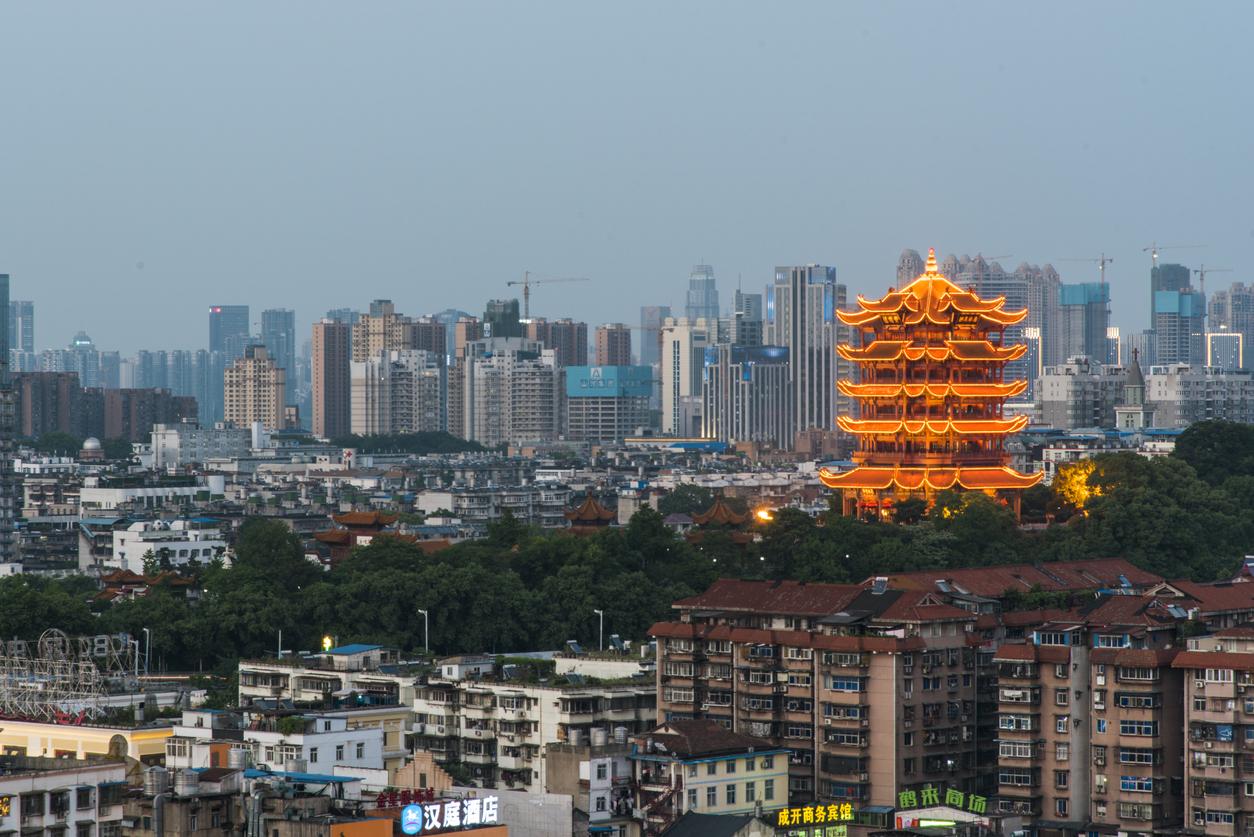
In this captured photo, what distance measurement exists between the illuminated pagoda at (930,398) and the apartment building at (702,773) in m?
39.0

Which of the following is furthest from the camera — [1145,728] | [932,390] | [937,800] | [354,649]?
[932,390]

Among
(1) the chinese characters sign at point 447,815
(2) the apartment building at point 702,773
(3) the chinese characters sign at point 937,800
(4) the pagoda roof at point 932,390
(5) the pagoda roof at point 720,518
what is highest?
(4) the pagoda roof at point 932,390

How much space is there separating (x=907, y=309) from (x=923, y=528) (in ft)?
38.2

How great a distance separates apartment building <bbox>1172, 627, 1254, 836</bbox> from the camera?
4259 centimetres

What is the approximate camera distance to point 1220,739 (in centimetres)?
4281

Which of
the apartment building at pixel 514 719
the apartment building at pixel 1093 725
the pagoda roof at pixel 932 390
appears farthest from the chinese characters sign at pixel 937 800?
the pagoda roof at pixel 932 390

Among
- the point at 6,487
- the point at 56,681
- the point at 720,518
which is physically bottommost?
the point at 56,681

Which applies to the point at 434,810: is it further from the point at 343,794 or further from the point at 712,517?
the point at 712,517

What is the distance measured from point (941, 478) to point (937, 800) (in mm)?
38438

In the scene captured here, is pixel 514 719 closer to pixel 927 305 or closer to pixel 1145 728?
pixel 1145 728

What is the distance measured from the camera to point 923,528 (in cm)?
7406

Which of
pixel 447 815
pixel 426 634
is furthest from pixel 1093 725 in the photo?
pixel 426 634

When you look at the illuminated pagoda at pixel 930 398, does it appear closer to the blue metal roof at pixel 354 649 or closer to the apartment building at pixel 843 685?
the blue metal roof at pixel 354 649

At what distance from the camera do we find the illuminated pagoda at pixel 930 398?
3307 inches
